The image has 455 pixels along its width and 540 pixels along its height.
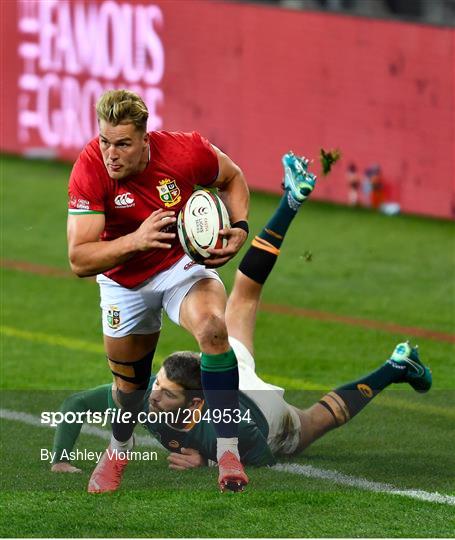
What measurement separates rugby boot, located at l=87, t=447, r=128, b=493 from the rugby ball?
111 cm

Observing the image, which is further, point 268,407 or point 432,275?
point 432,275

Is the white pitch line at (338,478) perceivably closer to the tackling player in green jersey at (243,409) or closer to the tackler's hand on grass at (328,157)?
the tackling player in green jersey at (243,409)

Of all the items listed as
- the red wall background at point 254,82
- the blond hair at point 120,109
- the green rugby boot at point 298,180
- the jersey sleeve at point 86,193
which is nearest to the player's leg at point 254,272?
the green rugby boot at point 298,180

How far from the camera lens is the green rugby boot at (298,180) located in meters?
9.39

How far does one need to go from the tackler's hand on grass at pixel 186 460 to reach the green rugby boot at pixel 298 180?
7.78ft

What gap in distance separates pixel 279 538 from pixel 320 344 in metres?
4.97

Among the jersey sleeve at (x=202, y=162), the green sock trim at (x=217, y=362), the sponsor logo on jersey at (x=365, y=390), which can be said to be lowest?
the sponsor logo on jersey at (x=365, y=390)

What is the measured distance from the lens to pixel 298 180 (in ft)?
31.1

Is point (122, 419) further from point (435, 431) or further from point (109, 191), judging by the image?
point (435, 431)

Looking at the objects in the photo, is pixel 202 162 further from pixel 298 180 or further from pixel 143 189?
pixel 298 180

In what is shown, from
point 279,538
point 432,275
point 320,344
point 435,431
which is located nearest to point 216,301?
point 279,538

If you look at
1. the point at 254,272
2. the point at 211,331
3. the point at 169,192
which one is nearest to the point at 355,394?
the point at 254,272

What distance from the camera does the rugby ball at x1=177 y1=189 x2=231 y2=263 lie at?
7.00 metres

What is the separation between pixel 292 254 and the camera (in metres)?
15.2
